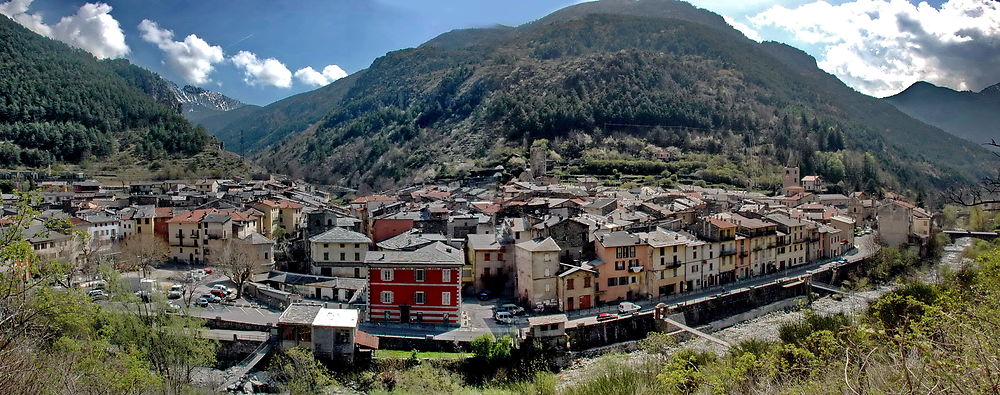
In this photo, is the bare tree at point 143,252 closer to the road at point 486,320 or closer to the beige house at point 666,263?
the road at point 486,320

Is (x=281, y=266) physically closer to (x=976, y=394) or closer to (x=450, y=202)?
(x=450, y=202)

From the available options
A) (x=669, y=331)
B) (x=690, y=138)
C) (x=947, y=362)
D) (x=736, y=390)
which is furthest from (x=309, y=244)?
(x=690, y=138)

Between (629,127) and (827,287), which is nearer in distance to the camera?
(827,287)

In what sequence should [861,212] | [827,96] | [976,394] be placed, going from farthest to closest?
1. [827,96]
2. [861,212]
3. [976,394]

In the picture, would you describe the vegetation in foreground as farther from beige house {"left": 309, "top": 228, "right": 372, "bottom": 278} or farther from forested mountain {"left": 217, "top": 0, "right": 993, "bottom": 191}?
forested mountain {"left": 217, "top": 0, "right": 993, "bottom": 191}

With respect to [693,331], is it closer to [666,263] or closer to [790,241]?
[666,263]

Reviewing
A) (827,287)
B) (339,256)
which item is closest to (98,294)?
(339,256)
